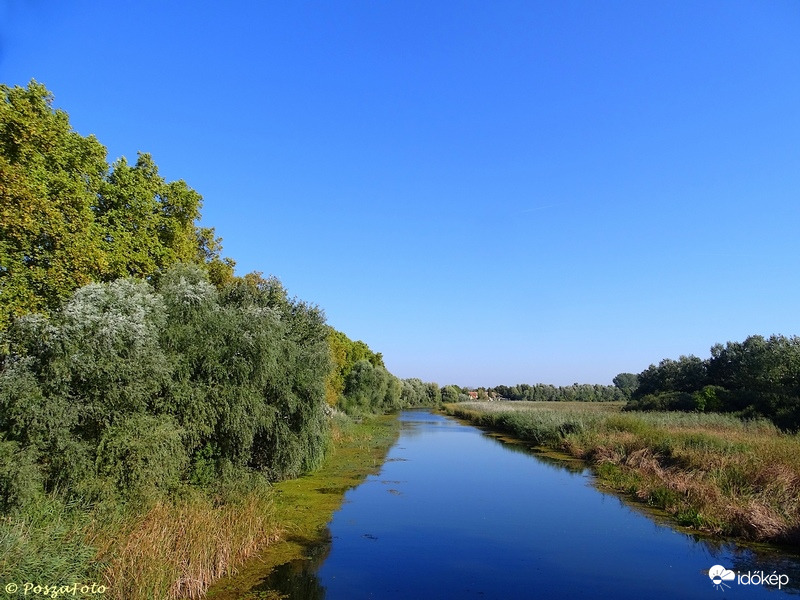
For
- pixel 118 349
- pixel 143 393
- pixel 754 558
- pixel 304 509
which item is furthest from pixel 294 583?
pixel 754 558

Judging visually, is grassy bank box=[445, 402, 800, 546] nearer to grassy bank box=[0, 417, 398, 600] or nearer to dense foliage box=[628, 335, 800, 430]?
dense foliage box=[628, 335, 800, 430]

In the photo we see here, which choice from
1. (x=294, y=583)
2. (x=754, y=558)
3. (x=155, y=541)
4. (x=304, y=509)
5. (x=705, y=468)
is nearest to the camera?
(x=155, y=541)

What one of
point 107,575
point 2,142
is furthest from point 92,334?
point 2,142

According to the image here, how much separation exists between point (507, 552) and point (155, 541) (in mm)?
8445

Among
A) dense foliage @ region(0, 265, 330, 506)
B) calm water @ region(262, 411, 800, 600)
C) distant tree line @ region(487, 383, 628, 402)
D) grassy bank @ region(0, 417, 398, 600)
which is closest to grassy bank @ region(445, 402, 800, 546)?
calm water @ region(262, 411, 800, 600)

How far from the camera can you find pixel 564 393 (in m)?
126

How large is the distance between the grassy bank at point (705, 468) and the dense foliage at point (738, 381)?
20.9ft

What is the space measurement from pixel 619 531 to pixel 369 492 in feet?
30.3

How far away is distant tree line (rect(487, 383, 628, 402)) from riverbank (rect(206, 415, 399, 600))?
3775 inches

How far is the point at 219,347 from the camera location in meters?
13.9

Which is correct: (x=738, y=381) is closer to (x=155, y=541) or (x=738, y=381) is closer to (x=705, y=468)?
(x=705, y=468)

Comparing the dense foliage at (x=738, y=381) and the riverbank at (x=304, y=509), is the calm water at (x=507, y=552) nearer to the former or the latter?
the riverbank at (x=304, y=509)

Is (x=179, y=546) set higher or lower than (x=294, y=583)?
higher

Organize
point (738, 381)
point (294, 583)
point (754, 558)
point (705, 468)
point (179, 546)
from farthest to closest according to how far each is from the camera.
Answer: point (738, 381), point (705, 468), point (754, 558), point (294, 583), point (179, 546)
